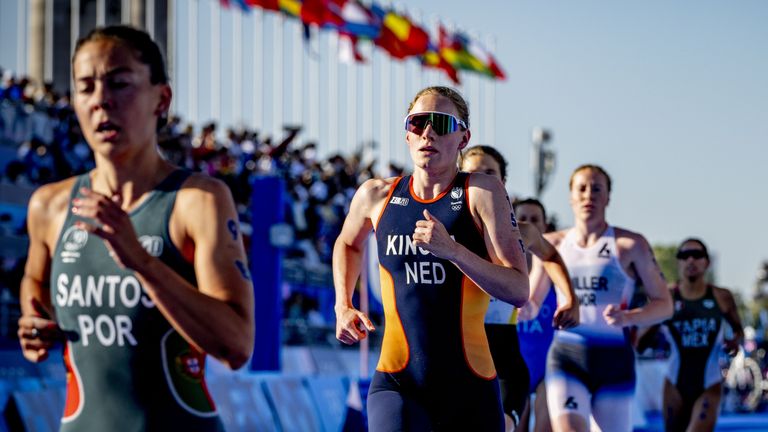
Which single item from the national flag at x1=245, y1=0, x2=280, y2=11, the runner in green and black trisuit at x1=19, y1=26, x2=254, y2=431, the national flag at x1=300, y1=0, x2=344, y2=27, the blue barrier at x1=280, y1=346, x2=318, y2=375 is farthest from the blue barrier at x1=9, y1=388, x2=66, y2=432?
the national flag at x1=300, y1=0, x2=344, y2=27

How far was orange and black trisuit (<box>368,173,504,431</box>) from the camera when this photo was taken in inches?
226

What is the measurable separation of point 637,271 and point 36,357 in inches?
249

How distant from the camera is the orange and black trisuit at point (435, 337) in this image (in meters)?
5.75

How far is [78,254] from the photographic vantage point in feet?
12.1

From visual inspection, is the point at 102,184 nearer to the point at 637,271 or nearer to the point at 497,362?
the point at 497,362

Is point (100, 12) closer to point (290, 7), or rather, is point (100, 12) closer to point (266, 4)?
point (290, 7)

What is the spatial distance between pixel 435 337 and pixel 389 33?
1249 inches

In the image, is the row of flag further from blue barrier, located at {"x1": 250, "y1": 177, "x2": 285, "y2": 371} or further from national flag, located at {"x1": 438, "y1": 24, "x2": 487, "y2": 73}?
blue barrier, located at {"x1": 250, "y1": 177, "x2": 285, "y2": 371}

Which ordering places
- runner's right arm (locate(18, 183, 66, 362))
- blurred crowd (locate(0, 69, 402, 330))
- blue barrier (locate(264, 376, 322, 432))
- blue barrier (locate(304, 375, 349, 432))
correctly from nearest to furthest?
runner's right arm (locate(18, 183, 66, 362)) < blue barrier (locate(264, 376, 322, 432)) < blue barrier (locate(304, 375, 349, 432)) < blurred crowd (locate(0, 69, 402, 330))

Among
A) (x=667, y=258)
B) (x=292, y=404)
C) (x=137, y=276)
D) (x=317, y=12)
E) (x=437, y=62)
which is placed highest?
(x=317, y=12)

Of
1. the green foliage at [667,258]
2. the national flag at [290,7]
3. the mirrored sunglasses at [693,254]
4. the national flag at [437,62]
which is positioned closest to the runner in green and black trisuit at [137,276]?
the mirrored sunglasses at [693,254]

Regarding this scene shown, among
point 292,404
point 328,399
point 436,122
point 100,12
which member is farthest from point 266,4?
point 436,122

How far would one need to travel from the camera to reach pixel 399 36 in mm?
38000

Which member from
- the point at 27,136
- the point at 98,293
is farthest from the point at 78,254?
the point at 27,136
